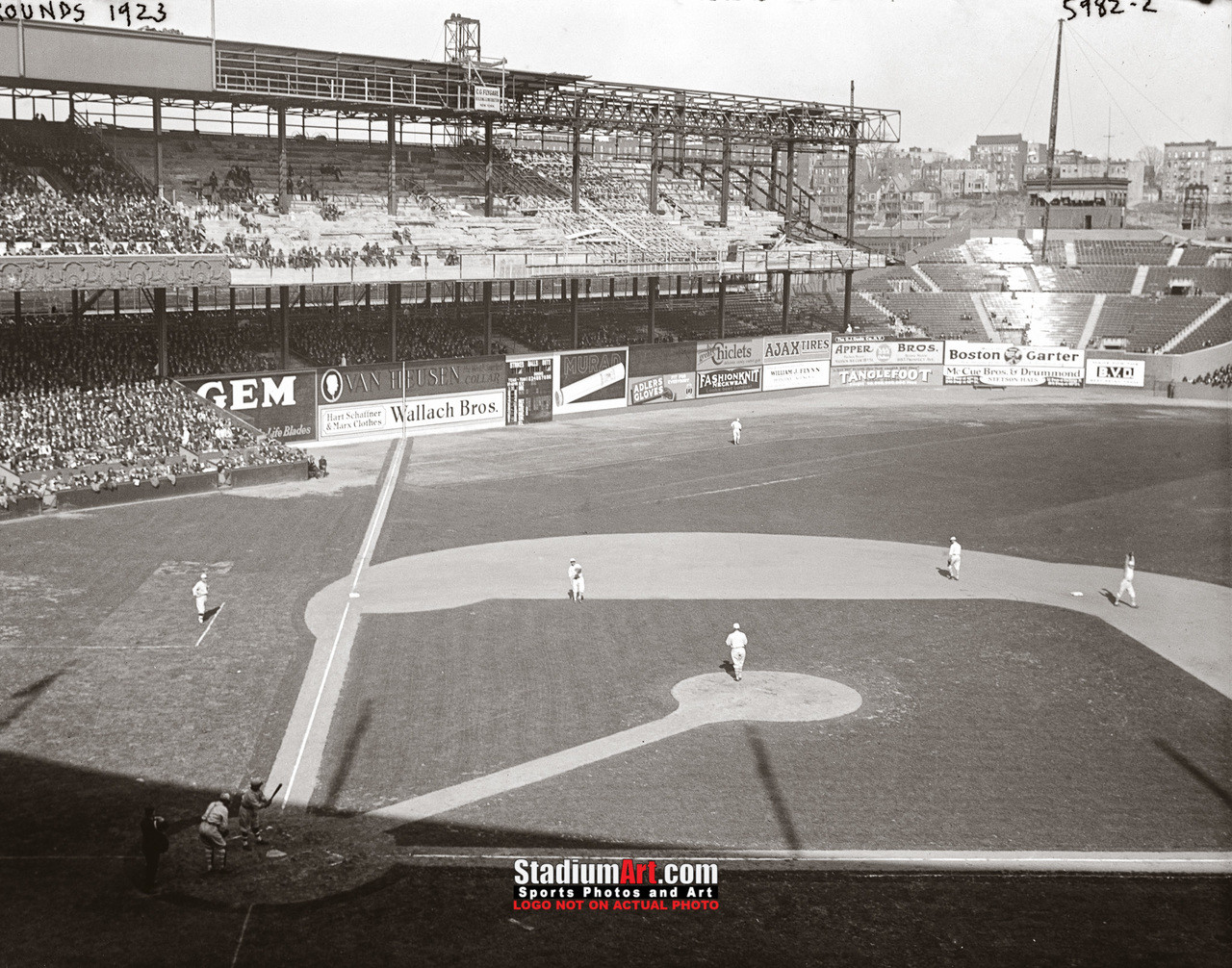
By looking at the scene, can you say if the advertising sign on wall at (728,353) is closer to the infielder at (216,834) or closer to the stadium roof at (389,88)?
the stadium roof at (389,88)

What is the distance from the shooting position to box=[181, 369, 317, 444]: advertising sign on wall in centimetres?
4578

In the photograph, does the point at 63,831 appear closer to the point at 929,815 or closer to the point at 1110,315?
the point at 929,815

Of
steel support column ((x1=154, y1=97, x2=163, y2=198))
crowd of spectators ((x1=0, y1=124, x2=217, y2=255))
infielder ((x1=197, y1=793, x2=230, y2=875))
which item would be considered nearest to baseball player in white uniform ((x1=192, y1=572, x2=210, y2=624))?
infielder ((x1=197, y1=793, x2=230, y2=875))

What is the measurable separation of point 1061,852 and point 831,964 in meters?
4.77

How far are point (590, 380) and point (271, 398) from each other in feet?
57.8

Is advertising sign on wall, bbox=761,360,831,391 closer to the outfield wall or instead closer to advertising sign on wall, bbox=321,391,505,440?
the outfield wall

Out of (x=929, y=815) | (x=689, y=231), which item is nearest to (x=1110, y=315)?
(x=689, y=231)

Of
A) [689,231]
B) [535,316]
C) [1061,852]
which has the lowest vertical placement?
[1061,852]

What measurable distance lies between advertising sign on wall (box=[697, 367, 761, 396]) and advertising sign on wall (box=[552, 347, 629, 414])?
571 centimetres

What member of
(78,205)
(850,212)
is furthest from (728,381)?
(78,205)

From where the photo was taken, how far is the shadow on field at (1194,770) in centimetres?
1880

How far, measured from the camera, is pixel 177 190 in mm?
50656

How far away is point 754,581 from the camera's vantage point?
3062 centimetres

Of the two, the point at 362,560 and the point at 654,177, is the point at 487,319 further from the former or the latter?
the point at 362,560
